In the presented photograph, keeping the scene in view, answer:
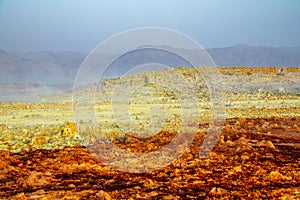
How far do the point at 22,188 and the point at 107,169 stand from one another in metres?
2.07

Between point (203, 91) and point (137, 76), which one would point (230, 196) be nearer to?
point (203, 91)

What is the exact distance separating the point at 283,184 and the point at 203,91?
28.3m

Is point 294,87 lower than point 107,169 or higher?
higher

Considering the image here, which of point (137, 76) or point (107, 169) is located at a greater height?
point (137, 76)

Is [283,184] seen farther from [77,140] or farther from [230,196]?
[77,140]

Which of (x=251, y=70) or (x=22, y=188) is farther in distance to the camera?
(x=251, y=70)

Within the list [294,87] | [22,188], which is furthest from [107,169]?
[294,87]

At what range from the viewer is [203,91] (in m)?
37.0

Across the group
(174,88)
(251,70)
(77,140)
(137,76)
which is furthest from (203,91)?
(77,140)

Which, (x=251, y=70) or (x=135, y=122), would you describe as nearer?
(x=135, y=122)

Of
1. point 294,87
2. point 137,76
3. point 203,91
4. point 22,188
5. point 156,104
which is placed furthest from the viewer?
point 137,76

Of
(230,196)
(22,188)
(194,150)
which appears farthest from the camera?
(194,150)

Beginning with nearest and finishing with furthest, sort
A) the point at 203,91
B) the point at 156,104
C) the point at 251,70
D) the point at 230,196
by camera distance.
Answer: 1. the point at 230,196
2. the point at 156,104
3. the point at 203,91
4. the point at 251,70

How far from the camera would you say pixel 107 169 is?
1026cm
